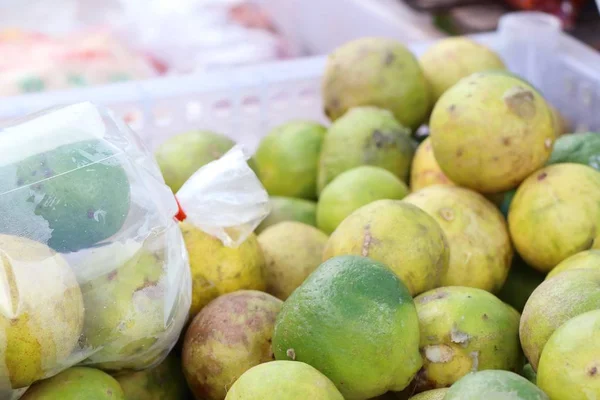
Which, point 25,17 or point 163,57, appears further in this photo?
point 25,17

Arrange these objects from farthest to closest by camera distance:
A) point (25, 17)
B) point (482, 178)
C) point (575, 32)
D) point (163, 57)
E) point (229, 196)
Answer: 1. point (25, 17)
2. point (163, 57)
3. point (575, 32)
4. point (482, 178)
5. point (229, 196)

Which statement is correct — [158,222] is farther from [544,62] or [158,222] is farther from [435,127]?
[544,62]

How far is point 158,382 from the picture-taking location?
4.26 ft

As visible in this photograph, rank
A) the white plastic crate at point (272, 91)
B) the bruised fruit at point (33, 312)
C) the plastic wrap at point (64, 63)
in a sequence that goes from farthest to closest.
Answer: the plastic wrap at point (64, 63) → the white plastic crate at point (272, 91) → the bruised fruit at point (33, 312)

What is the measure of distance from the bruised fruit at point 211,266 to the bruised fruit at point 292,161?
63cm

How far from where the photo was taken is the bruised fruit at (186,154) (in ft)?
5.62

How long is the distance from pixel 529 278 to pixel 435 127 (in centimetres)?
41

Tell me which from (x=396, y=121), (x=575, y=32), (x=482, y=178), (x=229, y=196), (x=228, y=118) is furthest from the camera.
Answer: (x=575, y=32)

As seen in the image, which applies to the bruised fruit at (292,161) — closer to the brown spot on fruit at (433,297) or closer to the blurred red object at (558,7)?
the brown spot on fruit at (433,297)

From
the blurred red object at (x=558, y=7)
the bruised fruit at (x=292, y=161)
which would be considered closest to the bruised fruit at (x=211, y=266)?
the bruised fruit at (x=292, y=161)

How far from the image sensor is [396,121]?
195 cm

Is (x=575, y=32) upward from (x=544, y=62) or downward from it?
downward

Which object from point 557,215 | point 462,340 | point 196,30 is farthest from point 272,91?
point 196,30

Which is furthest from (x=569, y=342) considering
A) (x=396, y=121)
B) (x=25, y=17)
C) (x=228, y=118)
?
(x=25, y=17)
